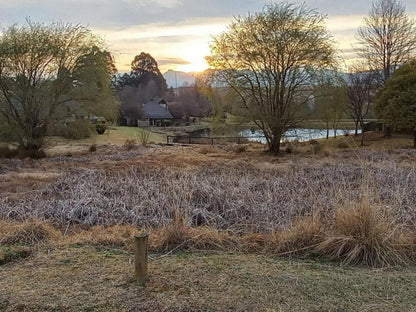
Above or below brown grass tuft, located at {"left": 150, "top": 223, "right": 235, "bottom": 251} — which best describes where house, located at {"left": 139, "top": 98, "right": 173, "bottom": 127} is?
above

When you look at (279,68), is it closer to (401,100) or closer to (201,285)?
(401,100)

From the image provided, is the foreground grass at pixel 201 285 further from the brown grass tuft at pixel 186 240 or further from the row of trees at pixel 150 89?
the row of trees at pixel 150 89

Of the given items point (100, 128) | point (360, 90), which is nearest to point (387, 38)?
point (360, 90)

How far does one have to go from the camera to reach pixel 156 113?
58.0 meters

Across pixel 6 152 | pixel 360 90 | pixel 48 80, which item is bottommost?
pixel 6 152

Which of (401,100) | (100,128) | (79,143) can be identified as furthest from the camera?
(100,128)

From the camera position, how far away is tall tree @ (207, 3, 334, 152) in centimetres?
2105

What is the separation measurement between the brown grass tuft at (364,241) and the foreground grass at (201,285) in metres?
0.22

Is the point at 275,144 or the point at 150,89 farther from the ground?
the point at 150,89

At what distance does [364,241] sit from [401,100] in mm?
21957

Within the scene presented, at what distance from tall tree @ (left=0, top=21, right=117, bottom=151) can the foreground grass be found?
19.5 meters

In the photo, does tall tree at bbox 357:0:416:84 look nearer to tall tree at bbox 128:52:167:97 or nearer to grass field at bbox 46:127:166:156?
grass field at bbox 46:127:166:156

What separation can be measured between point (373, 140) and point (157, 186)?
24.6m

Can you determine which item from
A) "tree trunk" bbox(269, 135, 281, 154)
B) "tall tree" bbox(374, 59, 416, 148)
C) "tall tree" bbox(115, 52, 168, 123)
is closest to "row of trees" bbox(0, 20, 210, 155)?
"tree trunk" bbox(269, 135, 281, 154)
